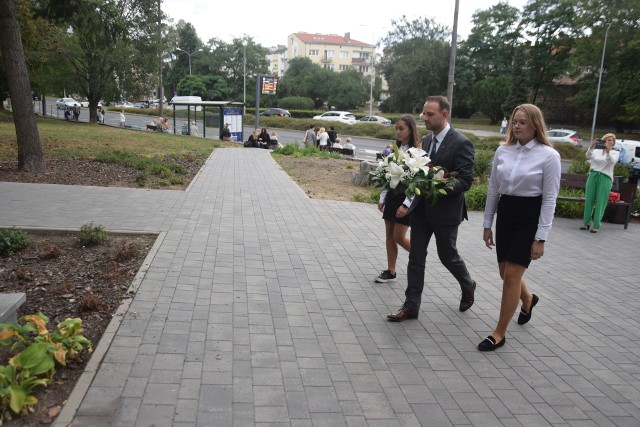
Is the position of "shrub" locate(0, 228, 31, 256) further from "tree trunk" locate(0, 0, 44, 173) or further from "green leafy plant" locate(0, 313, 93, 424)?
"tree trunk" locate(0, 0, 44, 173)

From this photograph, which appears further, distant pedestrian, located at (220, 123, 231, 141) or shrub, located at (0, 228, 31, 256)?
distant pedestrian, located at (220, 123, 231, 141)

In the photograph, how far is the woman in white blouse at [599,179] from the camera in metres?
Answer: 9.80

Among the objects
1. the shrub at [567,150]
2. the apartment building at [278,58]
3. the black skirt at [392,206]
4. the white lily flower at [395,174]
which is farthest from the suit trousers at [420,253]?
the apartment building at [278,58]

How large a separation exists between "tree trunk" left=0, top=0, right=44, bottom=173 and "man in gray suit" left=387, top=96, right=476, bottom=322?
10.1 meters

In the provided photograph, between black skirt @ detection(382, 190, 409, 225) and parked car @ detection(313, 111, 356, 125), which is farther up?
parked car @ detection(313, 111, 356, 125)

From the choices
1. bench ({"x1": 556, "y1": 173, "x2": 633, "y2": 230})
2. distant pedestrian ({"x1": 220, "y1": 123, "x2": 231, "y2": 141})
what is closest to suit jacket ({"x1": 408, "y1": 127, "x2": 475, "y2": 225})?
bench ({"x1": 556, "y1": 173, "x2": 633, "y2": 230})

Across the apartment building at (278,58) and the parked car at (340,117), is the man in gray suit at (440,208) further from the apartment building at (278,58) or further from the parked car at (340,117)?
the apartment building at (278,58)

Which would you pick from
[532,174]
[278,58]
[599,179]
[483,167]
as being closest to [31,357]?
[532,174]

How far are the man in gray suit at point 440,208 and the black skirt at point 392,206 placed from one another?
0.62 metres

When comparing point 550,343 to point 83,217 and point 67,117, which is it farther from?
point 67,117

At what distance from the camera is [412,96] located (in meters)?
66.1

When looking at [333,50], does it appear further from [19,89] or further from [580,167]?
[19,89]

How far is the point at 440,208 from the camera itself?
4.79 metres

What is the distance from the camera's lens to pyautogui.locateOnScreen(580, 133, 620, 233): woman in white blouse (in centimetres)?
980
